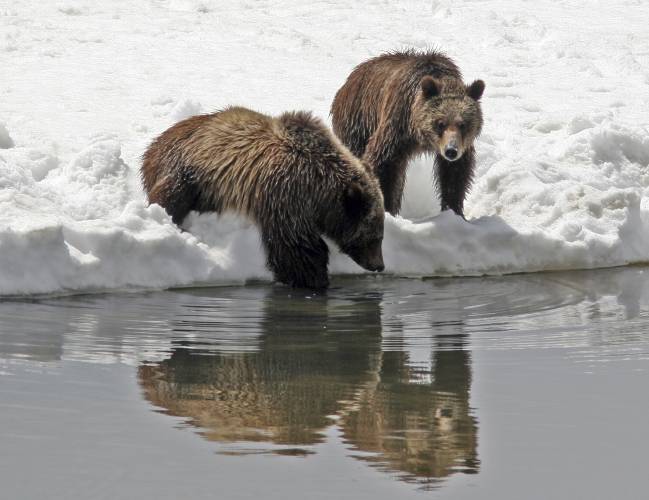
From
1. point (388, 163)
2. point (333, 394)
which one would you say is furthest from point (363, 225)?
point (333, 394)

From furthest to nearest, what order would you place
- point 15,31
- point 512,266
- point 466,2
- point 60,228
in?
point 466,2, point 15,31, point 512,266, point 60,228

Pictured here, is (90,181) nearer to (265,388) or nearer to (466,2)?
(265,388)

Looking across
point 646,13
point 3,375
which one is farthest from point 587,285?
point 646,13

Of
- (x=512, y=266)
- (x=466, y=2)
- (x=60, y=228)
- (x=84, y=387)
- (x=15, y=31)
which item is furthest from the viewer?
(x=466, y=2)

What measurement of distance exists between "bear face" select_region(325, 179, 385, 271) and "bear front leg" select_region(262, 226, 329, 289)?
23 centimetres

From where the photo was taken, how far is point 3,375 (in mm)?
7094

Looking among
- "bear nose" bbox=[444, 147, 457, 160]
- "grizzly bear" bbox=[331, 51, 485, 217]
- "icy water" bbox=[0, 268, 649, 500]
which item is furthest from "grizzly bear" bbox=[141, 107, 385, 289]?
"bear nose" bbox=[444, 147, 457, 160]

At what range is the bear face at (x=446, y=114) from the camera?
1171 cm

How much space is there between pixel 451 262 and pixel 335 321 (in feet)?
8.02

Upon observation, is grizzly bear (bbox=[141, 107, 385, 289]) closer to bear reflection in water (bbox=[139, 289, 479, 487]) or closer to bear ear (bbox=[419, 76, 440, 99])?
bear ear (bbox=[419, 76, 440, 99])

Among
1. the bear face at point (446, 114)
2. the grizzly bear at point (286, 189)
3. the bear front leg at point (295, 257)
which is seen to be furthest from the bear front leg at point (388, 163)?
the bear front leg at point (295, 257)

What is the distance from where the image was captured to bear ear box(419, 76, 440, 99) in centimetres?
1171

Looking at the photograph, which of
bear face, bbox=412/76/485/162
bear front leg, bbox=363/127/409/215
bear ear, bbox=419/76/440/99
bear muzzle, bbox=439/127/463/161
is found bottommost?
bear front leg, bbox=363/127/409/215

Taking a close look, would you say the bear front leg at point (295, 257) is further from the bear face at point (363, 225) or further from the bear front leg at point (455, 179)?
the bear front leg at point (455, 179)
